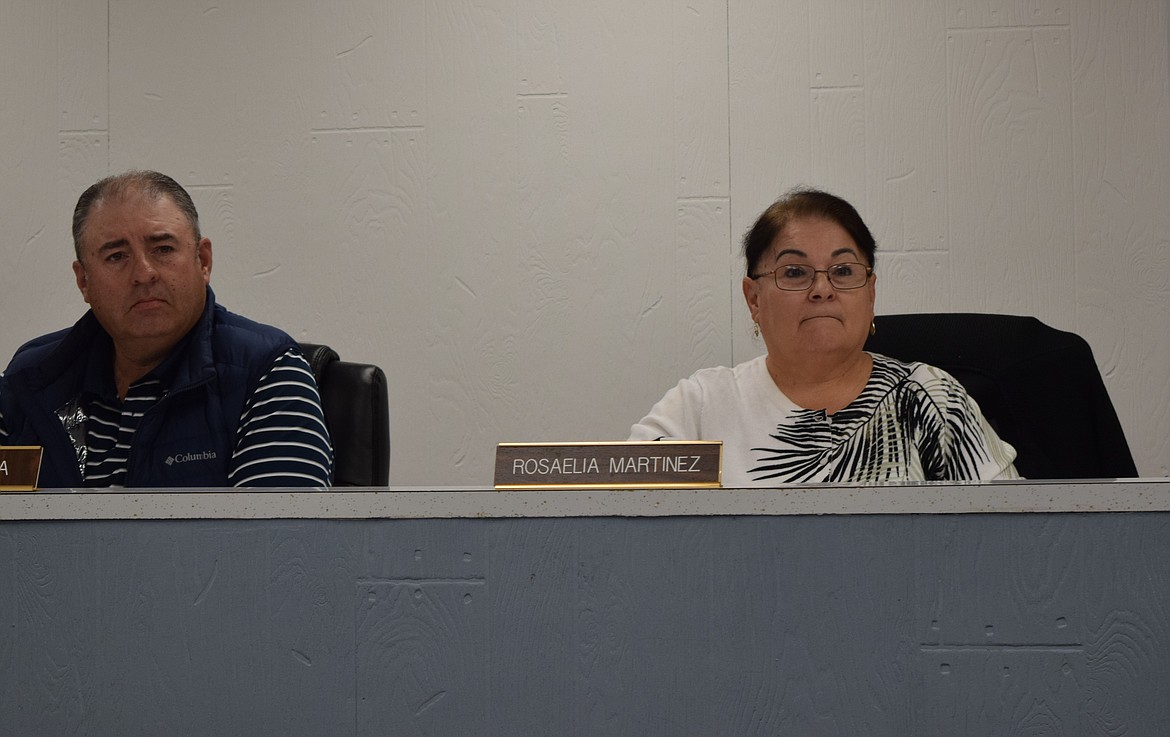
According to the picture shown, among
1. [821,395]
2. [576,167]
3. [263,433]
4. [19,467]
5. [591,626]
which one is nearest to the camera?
[591,626]

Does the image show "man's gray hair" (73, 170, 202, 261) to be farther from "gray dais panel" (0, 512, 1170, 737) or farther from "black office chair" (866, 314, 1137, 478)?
"black office chair" (866, 314, 1137, 478)

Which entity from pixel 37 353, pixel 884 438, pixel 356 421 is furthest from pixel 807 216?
pixel 37 353

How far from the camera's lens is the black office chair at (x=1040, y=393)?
1.66 metres

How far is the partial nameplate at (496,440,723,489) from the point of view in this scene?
95 cm

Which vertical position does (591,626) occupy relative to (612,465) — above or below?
below

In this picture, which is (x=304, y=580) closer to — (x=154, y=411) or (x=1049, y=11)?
(x=154, y=411)

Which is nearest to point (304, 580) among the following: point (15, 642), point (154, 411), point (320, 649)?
point (320, 649)

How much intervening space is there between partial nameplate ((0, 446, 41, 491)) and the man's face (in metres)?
0.55

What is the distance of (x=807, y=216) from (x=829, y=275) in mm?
105

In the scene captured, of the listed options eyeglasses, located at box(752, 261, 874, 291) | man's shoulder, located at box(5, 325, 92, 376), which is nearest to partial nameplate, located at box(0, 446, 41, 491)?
man's shoulder, located at box(5, 325, 92, 376)

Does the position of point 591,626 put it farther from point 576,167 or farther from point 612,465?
point 576,167

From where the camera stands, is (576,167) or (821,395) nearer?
(821,395)

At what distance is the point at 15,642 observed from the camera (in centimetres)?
94

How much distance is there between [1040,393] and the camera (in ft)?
5.50
